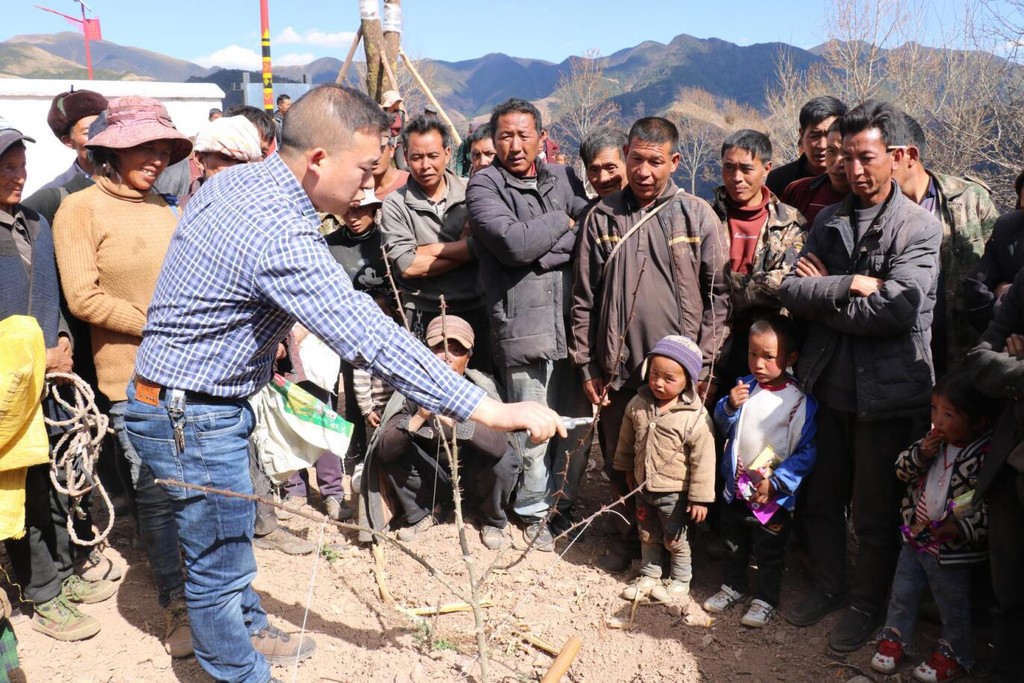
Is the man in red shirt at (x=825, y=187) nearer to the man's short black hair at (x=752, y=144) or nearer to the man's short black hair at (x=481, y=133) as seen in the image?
the man's short black hair at (x=752, y=144)

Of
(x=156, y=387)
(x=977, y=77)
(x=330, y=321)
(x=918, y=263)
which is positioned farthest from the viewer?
(x=977, y=77)

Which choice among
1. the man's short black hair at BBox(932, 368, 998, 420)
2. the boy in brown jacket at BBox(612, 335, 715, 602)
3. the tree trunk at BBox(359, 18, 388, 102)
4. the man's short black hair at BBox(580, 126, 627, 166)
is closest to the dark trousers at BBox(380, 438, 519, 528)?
the boy in brown jacket at BBox(612, 335, 715, 602)

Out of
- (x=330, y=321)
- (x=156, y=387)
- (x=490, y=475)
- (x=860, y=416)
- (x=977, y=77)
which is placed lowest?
(x=490, y=475)

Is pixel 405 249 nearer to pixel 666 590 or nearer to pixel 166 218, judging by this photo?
pixel 166 218

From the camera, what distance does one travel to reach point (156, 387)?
2494 mm

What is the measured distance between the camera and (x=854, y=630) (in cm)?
339

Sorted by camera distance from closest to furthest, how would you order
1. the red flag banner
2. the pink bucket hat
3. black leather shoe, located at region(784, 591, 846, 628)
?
the pink bucket hat < black leather shoe, located at region(784, 591, 846, 628) < the red flag banner

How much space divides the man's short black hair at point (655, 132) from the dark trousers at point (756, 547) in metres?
1.79

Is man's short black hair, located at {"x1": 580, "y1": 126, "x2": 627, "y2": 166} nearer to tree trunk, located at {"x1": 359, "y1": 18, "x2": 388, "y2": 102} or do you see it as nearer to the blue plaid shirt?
the blue plaid shirt

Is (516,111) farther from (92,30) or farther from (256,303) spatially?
(92,30)

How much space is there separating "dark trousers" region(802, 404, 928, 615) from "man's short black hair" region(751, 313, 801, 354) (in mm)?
314

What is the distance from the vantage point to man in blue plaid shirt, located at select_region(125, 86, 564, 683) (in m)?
2.21

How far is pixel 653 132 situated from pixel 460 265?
1.31 metres

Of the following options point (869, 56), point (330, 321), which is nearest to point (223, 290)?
point (330, 321)
